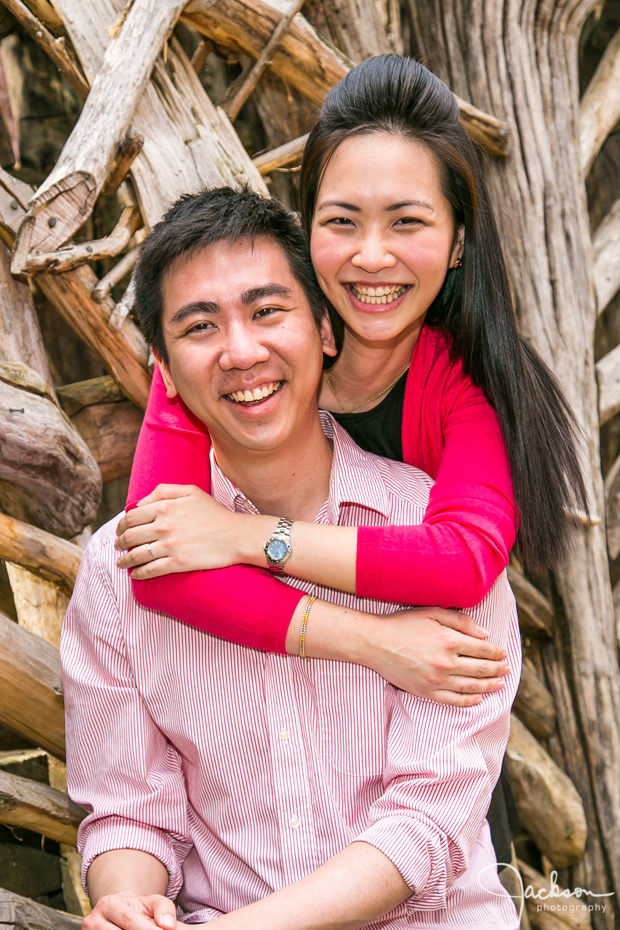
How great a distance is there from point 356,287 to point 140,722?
91 centimetres

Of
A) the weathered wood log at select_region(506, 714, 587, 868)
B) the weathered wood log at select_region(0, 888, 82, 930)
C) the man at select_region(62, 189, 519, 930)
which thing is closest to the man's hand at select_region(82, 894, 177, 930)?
the man at select_region(62, 189, 519, 930)

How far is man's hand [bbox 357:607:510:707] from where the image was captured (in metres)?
1.53

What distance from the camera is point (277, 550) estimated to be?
1.57 m

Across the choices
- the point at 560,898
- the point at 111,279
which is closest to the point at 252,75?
the point at 111,279

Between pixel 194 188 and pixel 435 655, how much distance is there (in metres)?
1.32

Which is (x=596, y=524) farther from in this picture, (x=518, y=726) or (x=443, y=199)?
(x=443, y=199)

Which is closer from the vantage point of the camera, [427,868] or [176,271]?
[427,868]

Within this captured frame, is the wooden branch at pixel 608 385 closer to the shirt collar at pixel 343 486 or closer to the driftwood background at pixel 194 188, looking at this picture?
the driftwood background at pixel 194 188

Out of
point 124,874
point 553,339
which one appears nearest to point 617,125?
point 553,339

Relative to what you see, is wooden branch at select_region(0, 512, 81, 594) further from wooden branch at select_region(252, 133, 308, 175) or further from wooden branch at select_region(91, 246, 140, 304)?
wooden branch at select_region(252, 133, 308, 175)

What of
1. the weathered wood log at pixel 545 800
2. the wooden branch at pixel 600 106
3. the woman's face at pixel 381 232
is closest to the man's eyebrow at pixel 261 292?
the woman's face at pixel 381 232

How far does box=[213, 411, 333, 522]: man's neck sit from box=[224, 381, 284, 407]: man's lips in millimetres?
140

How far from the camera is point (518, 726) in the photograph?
268 cm

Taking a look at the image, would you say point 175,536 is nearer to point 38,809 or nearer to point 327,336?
point 327,336
